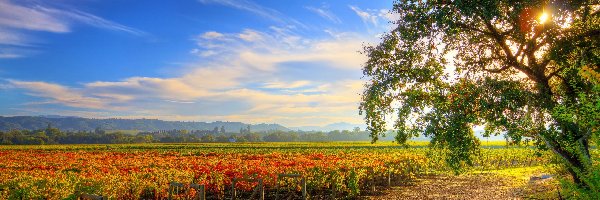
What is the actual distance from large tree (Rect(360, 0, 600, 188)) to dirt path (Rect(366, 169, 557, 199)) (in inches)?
257

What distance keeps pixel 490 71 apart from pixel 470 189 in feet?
47.7

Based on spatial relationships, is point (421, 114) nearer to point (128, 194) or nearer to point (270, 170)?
point (270, 170)

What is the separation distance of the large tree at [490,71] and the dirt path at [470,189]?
6530 millimetres

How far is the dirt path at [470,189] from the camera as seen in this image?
27.1 m

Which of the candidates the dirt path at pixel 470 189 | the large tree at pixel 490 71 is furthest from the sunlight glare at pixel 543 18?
the dirt path at pixel 470 189

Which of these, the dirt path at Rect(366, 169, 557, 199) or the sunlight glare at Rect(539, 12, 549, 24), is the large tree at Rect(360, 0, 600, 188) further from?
the dirt path at Rect(366, 169, 557, 199)

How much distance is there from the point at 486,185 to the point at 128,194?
27106mm

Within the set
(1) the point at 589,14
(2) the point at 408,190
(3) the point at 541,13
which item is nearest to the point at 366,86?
(3) the point at 541,13

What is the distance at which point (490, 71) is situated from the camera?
789 inches

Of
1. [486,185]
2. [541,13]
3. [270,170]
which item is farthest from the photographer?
[486,185]

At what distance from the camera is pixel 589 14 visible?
16734 millimetres

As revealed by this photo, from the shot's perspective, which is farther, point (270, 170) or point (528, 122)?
point (270, 170)

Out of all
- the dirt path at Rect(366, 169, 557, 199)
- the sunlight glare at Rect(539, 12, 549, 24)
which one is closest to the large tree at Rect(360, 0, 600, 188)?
the sunlight glare at Rect(539, 12, 549, 24)

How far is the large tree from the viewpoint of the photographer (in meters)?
16.7
